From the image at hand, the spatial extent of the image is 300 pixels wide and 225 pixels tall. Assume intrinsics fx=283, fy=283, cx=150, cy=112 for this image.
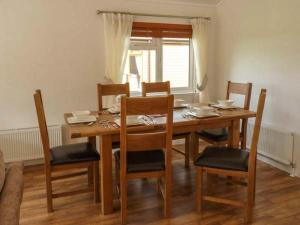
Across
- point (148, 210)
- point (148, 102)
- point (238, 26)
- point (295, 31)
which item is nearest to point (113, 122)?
point (148, 102)

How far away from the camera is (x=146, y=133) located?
7.23 feet

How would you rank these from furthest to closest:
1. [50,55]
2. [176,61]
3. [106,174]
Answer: [176,61], [50,55], [106,174]

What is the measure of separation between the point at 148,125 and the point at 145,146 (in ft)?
0.69

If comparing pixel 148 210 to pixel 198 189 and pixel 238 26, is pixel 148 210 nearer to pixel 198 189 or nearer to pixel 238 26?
pixel 198 189

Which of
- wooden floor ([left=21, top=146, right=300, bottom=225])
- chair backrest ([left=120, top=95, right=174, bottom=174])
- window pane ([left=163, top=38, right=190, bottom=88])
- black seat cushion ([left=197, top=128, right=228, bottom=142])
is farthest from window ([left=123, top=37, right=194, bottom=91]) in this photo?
chair backrest ([left=120, top=95, right=174, bottom=174])

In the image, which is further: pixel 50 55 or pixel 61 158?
pixel 50 55

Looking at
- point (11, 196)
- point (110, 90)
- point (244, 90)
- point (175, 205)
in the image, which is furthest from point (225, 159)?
point (11, 196)

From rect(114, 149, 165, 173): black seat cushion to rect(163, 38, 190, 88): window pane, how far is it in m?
1.99

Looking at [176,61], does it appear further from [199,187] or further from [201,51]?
[199,187]

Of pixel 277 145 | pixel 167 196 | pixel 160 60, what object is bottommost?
pixel 167 196

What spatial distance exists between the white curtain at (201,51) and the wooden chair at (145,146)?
2100 mm

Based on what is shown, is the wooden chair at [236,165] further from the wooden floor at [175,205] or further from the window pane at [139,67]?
the window pane at [139,67]

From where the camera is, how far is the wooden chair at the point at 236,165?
85.6 inches

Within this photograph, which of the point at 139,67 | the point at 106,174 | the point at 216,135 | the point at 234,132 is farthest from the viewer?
the point at 139,67
